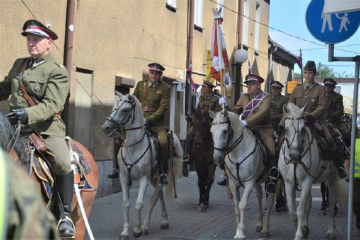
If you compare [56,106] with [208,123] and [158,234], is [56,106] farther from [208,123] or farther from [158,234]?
[208,123]

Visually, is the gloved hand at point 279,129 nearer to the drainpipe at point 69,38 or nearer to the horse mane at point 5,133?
the drainpipe at point 69,38

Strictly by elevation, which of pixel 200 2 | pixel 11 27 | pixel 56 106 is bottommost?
pixel 56 106

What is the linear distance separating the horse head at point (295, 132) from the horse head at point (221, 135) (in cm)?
89

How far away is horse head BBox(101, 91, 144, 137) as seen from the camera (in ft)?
25.8

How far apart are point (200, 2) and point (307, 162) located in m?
10.8

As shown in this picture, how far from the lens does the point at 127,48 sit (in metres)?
12.9

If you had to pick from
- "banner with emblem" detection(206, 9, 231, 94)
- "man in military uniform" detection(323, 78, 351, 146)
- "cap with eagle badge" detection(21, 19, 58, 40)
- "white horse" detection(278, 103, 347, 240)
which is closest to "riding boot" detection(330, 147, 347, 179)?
"white horse" detection(278, 103, 347, 240)

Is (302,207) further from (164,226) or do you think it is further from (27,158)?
(27,158)

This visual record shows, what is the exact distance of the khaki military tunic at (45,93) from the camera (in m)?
4.69

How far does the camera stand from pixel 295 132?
804 cm

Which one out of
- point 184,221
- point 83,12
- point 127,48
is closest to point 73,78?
point 83,12

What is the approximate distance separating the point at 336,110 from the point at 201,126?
3057 millimetres

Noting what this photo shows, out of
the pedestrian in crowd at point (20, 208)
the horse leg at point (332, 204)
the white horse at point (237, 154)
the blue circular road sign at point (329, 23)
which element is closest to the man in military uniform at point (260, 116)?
the white horse at point (237, 154)

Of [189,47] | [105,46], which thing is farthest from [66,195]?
[189,47]
